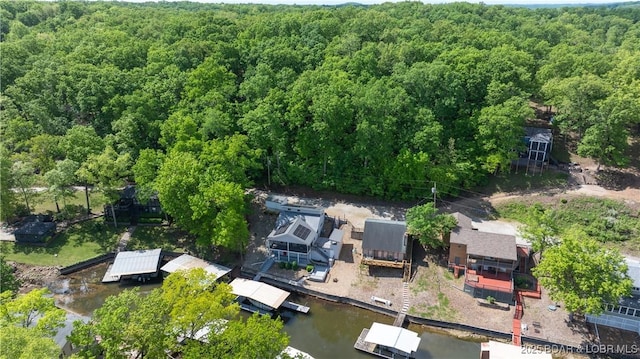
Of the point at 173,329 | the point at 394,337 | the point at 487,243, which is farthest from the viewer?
the point at 487,243

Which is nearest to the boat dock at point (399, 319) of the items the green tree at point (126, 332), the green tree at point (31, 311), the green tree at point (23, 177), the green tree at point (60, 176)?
the green tree at point (126, 332)

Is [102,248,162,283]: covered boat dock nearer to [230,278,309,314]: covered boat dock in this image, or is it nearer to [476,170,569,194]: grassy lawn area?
[230,278,309,314]: covered boat dock

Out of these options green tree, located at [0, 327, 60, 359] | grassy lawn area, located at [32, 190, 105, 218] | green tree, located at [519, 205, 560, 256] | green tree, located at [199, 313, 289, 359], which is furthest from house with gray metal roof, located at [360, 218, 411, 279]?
grassy lawn area, located at [32, 190, 105, 218]

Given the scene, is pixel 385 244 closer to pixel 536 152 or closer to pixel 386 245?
pixel 386 245

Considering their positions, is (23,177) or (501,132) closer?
(23,177)

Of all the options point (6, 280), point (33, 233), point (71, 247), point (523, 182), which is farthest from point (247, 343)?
point (523, 182)

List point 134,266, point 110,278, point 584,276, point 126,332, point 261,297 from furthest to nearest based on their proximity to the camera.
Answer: point 110,278, point 134,266, point 261,297, point 584,276, point 126,332
